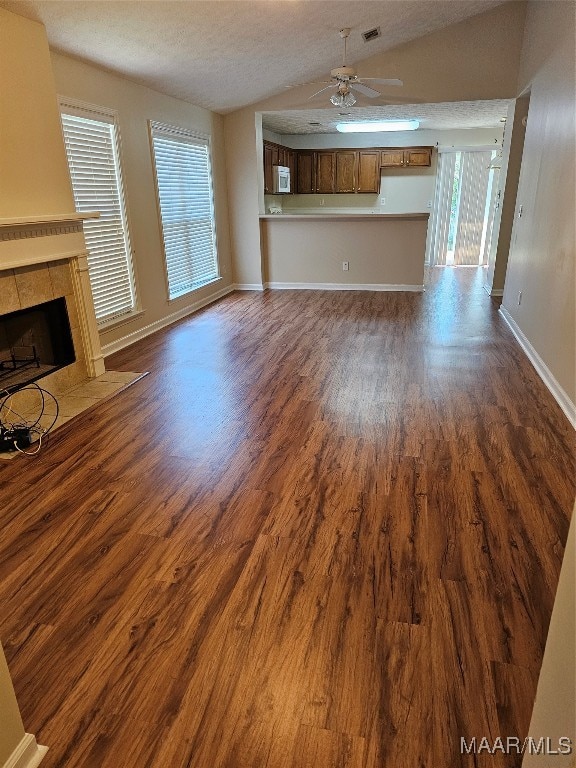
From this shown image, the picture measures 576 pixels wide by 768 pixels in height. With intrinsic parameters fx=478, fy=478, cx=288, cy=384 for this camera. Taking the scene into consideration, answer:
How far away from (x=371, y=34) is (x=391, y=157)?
12.7 feet

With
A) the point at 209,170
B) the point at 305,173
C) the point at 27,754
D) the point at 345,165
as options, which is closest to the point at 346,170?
the point at 345,165

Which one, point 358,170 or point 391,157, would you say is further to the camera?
point 358,170

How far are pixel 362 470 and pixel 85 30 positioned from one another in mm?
3661

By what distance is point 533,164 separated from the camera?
4496 millimetres

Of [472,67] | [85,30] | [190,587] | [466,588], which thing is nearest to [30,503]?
[190,587]

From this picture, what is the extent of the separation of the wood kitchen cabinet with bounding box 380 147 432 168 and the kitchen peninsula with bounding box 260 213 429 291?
231 centimetres

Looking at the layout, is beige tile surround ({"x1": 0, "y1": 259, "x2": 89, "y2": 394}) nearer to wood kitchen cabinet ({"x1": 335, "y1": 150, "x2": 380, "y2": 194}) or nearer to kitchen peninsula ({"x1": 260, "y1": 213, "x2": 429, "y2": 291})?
kitchen peninsula ({"x1": 260, "y1": 213, "x2": 429, "y2": 291})

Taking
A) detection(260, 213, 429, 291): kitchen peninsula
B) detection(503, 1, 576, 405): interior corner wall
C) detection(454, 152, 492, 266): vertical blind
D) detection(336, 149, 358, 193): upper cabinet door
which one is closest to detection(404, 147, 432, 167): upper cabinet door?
detection(454, 152, 492, 266): vertical blind

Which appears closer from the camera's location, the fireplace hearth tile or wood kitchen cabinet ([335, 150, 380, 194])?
the fireplace hearth tile

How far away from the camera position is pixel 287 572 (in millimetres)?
1800

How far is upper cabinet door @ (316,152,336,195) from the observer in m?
8.92

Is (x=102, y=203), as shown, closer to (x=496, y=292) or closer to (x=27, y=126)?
(x=27, y=126)

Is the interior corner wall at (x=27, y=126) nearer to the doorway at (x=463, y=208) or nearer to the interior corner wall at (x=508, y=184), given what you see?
the interior corner wall at (x=508, y=184)

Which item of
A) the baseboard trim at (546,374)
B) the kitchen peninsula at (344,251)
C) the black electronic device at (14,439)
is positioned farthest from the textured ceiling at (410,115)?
the black electronic device at (14,439)
